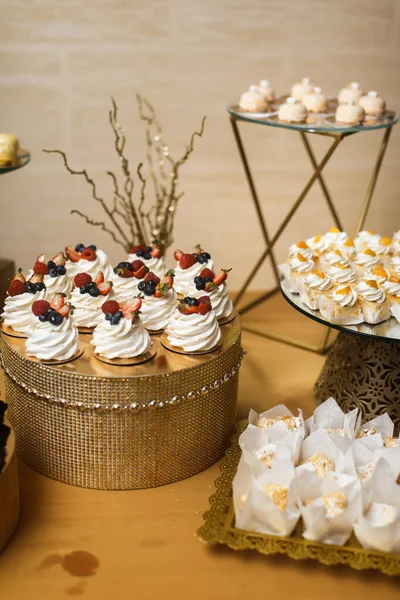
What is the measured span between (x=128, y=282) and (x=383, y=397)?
91cm

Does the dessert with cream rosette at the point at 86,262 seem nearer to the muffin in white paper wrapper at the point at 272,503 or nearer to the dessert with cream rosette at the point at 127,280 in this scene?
the dessert with cream rosette at the point at 127,280

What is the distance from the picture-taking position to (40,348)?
1.99 meters

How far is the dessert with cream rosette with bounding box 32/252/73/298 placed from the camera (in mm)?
2285

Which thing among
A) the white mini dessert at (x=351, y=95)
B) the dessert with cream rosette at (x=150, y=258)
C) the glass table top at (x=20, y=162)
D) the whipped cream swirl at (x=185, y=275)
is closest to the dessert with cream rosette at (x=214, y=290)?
the whipped cream swirl at (x=185, y=275)

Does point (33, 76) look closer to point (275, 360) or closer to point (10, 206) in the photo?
point (10, 206)

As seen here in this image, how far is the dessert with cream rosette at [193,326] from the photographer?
6.79ft

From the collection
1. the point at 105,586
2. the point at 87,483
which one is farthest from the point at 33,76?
the point at 105,586

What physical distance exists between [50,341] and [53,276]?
358 mm

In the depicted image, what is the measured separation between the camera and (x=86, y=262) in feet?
7.94

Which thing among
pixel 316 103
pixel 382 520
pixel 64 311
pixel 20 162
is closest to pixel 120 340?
pixel 64 311

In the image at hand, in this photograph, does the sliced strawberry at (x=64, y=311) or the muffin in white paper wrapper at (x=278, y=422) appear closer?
the sliced strawberry at (x=64, y=311)

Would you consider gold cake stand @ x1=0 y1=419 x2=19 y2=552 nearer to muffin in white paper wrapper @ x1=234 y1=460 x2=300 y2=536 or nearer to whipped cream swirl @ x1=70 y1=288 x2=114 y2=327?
whipped cream swirl @ x1=70 y1=288 x2=114 y2=327

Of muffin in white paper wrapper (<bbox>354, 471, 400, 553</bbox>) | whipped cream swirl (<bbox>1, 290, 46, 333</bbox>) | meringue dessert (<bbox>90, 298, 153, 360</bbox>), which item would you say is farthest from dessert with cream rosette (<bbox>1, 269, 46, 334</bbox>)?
muffin in white paper wrapper (<bbox>354, 471, 400, 553</bbox>)

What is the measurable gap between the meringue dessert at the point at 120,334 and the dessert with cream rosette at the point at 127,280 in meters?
0.23
